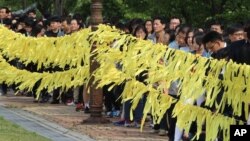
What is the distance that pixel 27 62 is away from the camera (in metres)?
16.3

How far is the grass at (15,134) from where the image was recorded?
12906mm

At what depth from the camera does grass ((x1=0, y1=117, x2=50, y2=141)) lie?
42.3 feet

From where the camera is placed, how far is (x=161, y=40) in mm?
14844

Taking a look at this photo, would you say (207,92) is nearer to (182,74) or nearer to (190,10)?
(182,74)

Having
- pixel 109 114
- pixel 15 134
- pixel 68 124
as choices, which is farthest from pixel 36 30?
pixel 15 134

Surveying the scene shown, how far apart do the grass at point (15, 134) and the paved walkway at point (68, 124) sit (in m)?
0.37

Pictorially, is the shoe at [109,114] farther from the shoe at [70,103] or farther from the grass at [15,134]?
Result: the grass at [15,134]

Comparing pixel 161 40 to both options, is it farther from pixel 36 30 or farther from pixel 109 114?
pixel 36 30

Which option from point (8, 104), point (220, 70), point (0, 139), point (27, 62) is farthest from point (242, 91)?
point (8, 104)

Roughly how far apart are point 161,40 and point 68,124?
232 centimetres

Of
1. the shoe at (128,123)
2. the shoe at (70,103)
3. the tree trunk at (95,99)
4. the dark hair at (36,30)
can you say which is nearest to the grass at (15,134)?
the tree trunk at (95,99)

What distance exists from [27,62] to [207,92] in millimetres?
7434

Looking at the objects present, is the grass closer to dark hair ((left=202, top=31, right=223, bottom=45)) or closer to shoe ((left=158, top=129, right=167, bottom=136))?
shoe ((left=158, top=129, right=167, bottom=136))

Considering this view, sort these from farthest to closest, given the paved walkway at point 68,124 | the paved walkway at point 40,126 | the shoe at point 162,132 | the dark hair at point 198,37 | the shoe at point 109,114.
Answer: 1. the shoe at point 109,114
2. the shoe at point 162,132
3. the paved walkway at point 68,124
4. the paved walkway at point 40,126
5. the dark hair at point 198,37
